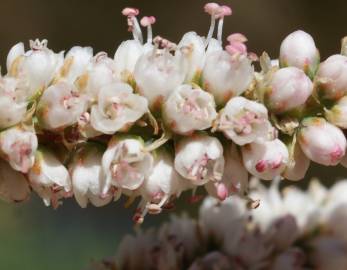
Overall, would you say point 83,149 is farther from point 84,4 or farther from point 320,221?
point 84,4

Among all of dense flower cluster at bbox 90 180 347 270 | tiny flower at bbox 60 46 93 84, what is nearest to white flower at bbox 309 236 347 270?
dense flower cluster at bbox 90 180 347 270

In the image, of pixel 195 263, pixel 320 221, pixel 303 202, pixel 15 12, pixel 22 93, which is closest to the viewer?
pixel 22 93

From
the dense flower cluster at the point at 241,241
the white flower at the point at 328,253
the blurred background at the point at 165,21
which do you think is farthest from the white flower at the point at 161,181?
the blurred background at the point at 165,21

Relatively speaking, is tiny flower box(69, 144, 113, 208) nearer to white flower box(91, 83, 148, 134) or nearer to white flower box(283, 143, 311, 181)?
white flower box(91, 83, 148, 134)

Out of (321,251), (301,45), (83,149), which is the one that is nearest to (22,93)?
(83,149)

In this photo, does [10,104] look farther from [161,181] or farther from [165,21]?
[165,21]

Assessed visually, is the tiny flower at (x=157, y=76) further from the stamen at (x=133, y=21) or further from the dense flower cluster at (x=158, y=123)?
the stamen at (x=133, y=21)
